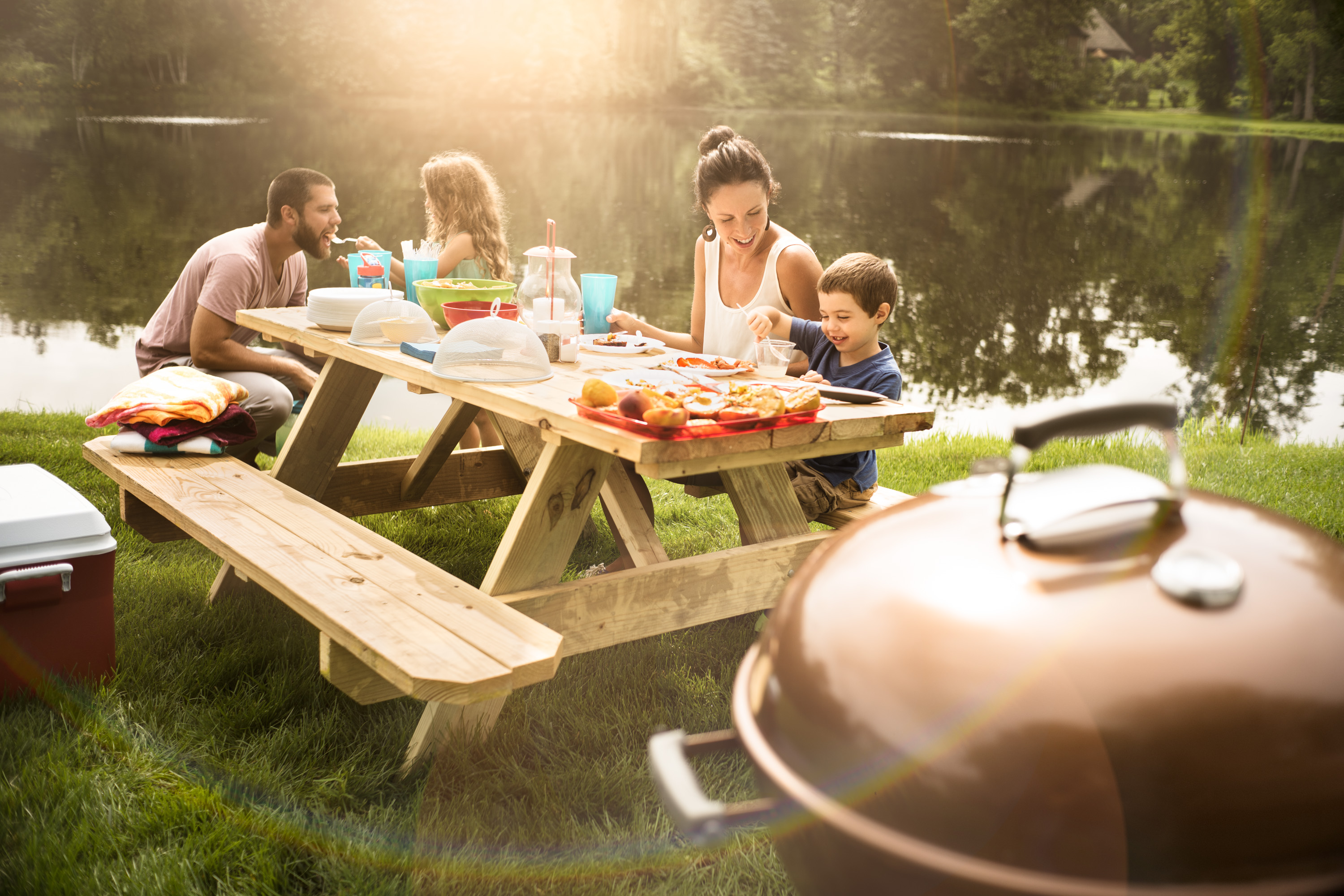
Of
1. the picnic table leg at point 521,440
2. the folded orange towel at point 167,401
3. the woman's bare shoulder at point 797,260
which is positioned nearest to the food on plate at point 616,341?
the picnic table leg at point 521,440

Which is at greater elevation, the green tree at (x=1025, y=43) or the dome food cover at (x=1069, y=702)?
the green tree at (x=1025, y=43)

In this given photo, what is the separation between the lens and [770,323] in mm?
3021

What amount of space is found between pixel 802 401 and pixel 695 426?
336mm

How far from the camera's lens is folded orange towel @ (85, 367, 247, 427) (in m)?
3.21

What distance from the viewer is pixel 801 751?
1.23m

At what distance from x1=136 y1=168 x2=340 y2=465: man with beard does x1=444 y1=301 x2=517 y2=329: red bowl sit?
138cm

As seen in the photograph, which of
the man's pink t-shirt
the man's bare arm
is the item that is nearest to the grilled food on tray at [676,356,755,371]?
the man's bare arm

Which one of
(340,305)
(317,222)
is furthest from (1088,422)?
(317,222)

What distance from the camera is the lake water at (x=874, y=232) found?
1229 cm

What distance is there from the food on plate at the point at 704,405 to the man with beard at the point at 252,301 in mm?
2368

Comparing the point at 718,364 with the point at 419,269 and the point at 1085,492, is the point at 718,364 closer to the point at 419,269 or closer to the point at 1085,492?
the point at 419,269

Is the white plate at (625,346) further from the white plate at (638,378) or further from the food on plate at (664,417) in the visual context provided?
the food on plate at (664,417)

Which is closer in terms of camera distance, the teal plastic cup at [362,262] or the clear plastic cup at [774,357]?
the clear plastic cup at [774,357]

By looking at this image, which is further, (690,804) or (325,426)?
(325,426)
